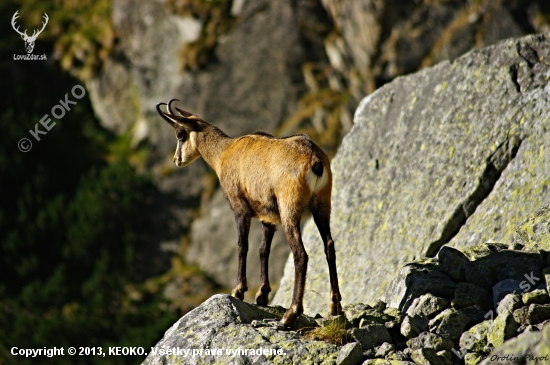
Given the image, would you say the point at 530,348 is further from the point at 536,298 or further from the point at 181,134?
the point at 181,134

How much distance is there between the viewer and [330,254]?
9.91 metres

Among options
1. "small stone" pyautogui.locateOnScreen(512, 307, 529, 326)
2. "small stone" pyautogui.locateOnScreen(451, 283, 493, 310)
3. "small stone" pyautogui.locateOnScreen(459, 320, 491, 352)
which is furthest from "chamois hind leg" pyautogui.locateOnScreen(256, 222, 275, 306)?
"small stone" pyautogui.locateOnScreen(512, 307, 529, 326)

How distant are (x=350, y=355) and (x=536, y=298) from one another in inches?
97.7

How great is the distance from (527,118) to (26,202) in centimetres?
3472

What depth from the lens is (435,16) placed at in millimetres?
41375

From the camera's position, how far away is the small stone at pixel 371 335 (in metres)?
8.46

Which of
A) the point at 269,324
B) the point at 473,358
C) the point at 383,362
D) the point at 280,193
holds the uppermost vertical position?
the point at 280,193

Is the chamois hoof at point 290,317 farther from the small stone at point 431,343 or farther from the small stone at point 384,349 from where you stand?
the small stone at point 431,343

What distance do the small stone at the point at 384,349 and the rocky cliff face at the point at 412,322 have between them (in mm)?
12

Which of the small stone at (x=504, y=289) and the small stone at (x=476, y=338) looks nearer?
the small stone at (x=476, y=338)

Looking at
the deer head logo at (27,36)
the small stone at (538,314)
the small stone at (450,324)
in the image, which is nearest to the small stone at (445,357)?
the small stone at (450,324)

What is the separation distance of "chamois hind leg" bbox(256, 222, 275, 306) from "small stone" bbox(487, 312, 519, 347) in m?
3.40

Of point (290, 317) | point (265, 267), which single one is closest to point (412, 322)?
point (290, 317)

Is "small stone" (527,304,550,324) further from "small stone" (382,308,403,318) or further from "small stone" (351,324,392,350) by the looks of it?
"small stone" (351,324,392,350)
